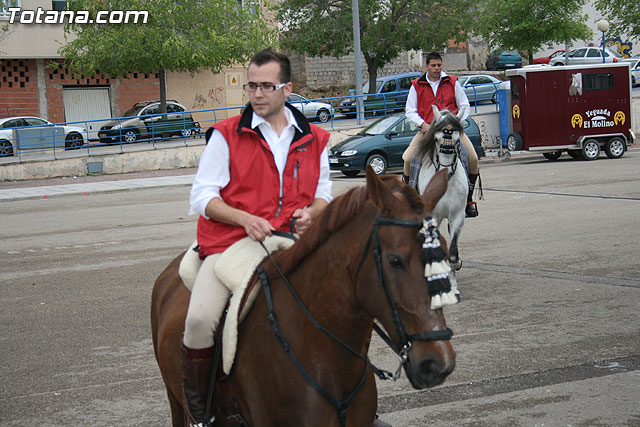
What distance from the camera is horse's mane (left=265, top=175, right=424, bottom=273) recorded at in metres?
3.09

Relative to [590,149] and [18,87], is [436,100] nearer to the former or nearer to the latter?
[590,149]

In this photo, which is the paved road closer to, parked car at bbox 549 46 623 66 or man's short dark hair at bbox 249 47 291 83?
man's short dark hair at bbox 249 47 291 83

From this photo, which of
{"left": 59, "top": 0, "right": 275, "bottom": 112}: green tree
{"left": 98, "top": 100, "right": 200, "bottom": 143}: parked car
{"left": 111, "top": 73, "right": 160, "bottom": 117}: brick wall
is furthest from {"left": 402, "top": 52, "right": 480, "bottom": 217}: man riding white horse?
{"left": 111, "top": 73, "right": 160, "bottom": 117}: brick wall

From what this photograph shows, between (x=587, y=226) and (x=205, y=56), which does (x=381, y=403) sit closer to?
(x=587, y=226)

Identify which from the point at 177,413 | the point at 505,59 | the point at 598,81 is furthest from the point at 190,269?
the point at 505,59

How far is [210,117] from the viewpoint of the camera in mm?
45906

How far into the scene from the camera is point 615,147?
86.4 ft

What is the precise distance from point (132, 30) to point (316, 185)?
32442 mm

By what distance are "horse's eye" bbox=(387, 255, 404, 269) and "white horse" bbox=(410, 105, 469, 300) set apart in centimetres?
604

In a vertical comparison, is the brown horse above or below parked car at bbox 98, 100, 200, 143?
below

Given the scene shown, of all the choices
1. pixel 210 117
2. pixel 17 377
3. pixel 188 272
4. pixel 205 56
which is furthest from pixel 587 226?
pixel 210 117

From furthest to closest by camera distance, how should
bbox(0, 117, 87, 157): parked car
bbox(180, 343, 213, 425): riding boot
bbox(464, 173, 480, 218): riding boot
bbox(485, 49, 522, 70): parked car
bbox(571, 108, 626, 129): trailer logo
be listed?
bbox(485, 49, 522, 70): parked car < bbox(0, 117, 87, 157): parked car < bbox(571, 108, 626, 129): trailer logo < bbox(464, 173, 480, 218): riding boot < bbox(180, 343, 213, 425): riding boot

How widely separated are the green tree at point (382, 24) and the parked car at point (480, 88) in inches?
149

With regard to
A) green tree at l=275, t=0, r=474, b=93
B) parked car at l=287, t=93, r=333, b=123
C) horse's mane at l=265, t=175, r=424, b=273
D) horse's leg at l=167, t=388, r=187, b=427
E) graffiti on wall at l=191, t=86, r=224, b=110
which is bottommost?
horse's leg at l=167, t=388, r=187, b=427
